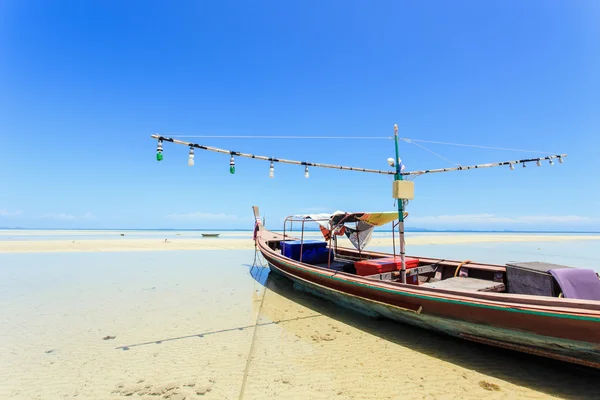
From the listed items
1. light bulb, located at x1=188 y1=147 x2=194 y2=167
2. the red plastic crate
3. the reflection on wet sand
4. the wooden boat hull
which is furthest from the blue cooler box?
light bulb, located at x1=188 y1=147 x2=194 y2=167

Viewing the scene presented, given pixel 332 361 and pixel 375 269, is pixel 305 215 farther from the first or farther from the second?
pixel 332 361

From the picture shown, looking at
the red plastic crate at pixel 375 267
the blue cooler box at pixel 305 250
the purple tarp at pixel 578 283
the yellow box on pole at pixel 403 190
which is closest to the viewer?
the purple tarp at pixel 578 283

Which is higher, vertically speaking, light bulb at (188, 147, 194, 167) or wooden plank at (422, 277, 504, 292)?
light bulb at (188, 147, 194, 167)

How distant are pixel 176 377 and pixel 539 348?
244 inches

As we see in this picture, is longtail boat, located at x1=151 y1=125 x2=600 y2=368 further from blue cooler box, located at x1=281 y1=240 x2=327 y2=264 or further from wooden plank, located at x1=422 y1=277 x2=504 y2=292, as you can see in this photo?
blue cooler box, located at x1=281 y1=240 x2=327 y2=264

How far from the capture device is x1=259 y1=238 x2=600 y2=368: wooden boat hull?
4000mm

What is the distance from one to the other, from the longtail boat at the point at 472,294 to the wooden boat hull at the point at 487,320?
12 millimetres

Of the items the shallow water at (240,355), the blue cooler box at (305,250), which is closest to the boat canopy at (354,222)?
the blue cooler box at (305,250)

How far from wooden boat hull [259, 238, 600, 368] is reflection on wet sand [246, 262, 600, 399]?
1.39ft

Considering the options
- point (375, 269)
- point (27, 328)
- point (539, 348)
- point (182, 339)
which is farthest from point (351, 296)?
point (27, 328)

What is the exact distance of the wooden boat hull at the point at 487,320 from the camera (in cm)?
400

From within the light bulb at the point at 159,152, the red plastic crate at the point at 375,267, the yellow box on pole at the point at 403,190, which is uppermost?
the light bulb at the point at 159,152

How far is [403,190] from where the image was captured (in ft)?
22.4

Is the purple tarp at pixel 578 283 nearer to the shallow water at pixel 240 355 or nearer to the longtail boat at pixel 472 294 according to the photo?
the longtail boat at pixel 472 294
